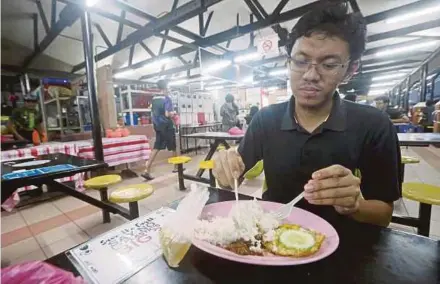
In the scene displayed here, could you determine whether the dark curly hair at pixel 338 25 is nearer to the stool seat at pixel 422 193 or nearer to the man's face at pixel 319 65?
the man's face at pixel 319 65

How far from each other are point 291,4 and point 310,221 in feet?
16.8

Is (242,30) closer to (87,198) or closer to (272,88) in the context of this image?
(87,198)

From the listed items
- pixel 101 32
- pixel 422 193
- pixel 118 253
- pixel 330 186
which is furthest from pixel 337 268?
pixel 101 32

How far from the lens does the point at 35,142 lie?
12.3 feet

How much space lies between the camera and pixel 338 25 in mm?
1015

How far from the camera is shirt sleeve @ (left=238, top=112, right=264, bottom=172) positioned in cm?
129

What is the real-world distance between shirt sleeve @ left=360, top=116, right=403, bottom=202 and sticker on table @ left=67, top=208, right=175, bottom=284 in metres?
0.93

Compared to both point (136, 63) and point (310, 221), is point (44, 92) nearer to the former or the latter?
point (136, 63)

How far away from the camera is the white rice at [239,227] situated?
64 centimetres

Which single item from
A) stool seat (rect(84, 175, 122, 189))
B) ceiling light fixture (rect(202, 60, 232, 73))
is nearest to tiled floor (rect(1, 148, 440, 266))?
stool seat (rect(84, 175, 122, 189))

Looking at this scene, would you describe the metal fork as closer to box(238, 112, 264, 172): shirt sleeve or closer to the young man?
the young man

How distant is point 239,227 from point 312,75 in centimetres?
75

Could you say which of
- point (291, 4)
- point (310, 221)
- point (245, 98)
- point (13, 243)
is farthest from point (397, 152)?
point (245, 98)

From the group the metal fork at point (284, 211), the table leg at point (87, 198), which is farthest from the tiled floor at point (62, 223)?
the metal fork at point (284, 211)
